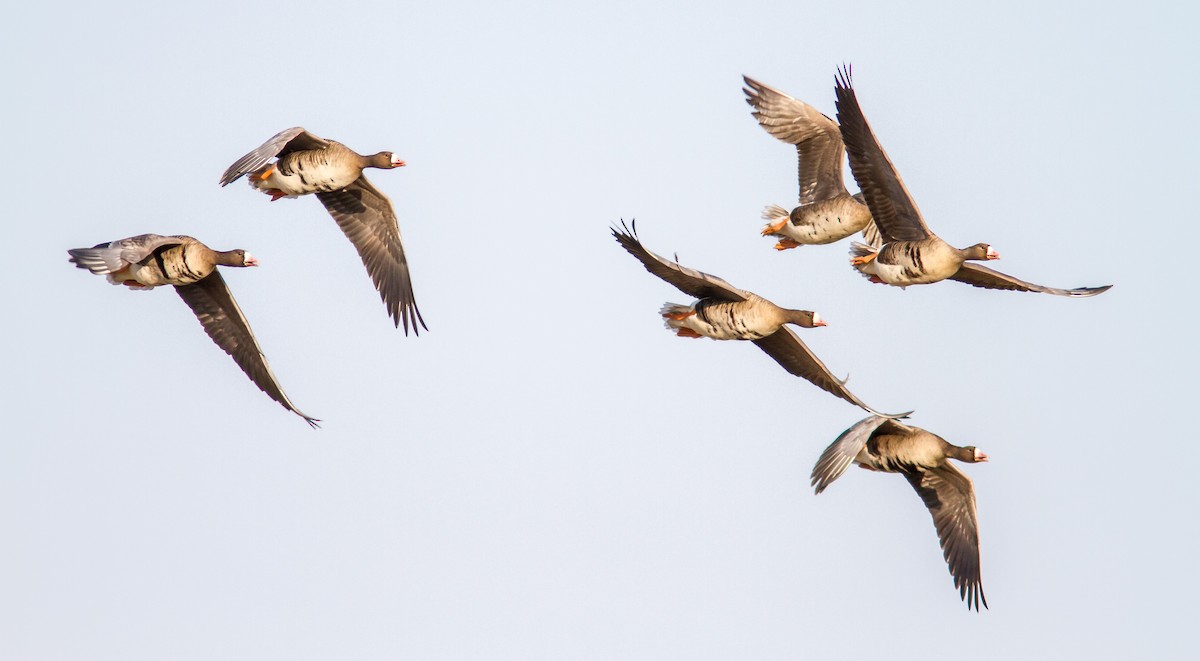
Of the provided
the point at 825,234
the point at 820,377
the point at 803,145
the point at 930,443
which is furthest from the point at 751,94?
the point at 930,443

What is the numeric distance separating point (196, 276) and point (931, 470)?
9.10 metres

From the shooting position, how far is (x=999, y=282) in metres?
20.7

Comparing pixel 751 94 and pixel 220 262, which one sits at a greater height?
pixel 751 94

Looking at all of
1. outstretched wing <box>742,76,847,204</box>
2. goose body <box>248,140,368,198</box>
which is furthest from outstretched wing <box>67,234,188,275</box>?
outstretched wing <box>742,76,847,204</box>

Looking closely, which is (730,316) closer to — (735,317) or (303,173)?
(735,317)

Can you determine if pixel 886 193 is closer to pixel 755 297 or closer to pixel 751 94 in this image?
pixel 755 297

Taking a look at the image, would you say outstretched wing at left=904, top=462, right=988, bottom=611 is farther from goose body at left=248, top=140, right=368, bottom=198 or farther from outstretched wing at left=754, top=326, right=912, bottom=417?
goose body at left=248, top=140, right=368, bottom=198

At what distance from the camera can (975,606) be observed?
20156 mm

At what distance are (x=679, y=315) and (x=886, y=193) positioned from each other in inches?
112

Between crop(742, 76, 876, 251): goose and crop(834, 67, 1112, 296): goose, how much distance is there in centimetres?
202

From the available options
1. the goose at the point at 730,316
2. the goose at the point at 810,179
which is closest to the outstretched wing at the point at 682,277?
the goose at the point at 730,316

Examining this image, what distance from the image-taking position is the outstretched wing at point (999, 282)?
64.7 feet

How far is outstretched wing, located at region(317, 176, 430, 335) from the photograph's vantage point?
73.3ft

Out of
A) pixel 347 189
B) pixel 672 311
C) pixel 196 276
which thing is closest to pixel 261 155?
pixel 196 276
